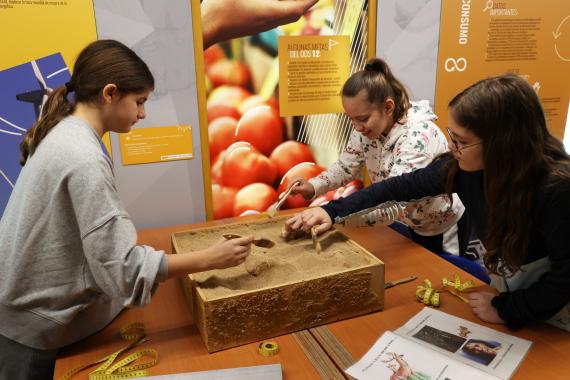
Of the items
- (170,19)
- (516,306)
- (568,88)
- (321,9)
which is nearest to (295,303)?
(516,306)

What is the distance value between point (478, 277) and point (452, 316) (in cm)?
34

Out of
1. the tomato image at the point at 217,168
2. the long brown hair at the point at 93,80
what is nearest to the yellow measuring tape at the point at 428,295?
the long brown hair at the point at 93,80

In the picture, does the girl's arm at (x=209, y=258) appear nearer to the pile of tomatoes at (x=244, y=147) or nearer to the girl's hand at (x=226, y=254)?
the girl's hand at (x=226, y=254)

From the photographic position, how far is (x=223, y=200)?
6.53 feet

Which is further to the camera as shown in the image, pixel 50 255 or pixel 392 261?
pixel 392 261

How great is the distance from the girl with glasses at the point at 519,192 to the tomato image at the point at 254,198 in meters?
1.07

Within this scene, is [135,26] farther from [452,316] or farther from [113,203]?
[452,316]

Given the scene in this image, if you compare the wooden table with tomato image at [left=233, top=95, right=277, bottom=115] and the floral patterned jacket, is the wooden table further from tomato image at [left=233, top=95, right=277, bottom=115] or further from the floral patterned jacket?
tomato image at [left=233, top=95, right=277, bottom=115]

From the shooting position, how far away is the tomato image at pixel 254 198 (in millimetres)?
2014

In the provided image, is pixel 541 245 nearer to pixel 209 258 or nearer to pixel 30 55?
pixel 209 258

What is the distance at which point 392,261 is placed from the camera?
58.6 inches

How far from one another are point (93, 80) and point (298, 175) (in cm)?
123

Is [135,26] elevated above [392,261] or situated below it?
above

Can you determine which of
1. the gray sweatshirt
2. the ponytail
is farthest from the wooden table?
the ponytail
